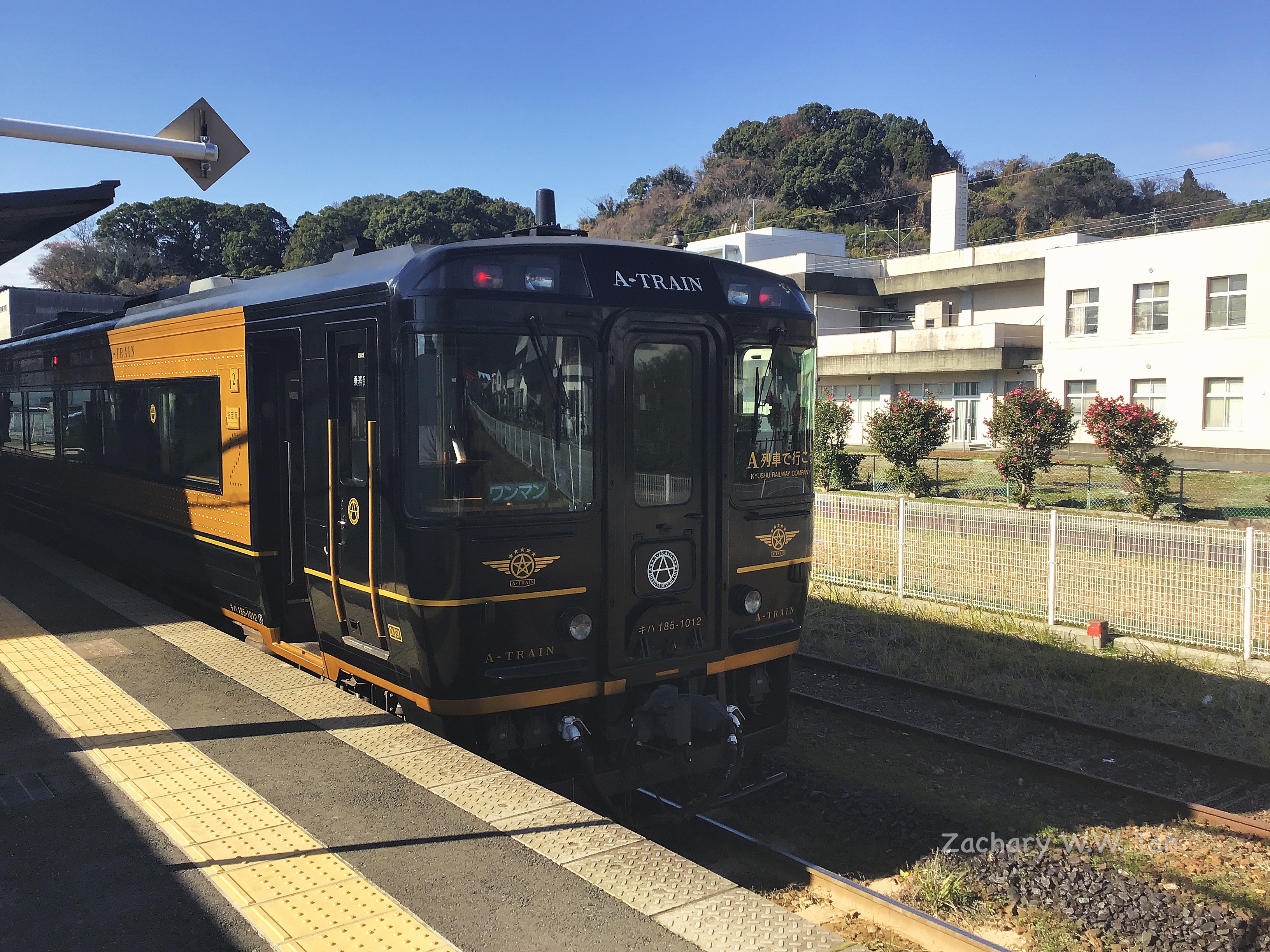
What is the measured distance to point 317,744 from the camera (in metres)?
5.80

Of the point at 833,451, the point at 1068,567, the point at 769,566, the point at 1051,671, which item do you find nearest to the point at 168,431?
the point at 769,566

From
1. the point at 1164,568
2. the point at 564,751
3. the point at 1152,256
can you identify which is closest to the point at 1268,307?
the point at 1152,256

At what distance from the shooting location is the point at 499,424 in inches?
211

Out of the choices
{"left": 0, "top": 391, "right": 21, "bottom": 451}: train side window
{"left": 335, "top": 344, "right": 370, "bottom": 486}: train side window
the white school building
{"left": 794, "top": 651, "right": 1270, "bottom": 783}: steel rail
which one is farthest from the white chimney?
{"left": 335, "top": 344, "right": 370, "bottom": 486}: train side window

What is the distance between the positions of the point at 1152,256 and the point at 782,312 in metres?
29.8

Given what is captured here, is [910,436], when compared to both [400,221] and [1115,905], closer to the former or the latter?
[1115,905]

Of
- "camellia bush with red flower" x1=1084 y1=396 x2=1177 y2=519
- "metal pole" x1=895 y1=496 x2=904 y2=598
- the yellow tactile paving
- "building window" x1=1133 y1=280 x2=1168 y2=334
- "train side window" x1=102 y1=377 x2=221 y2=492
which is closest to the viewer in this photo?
the yellow tactile paving

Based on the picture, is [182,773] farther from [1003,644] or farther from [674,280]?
[1003,644]

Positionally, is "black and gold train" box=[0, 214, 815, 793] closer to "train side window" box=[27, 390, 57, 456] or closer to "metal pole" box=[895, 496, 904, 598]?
"train side window" box=[27, 390, 57, 456]

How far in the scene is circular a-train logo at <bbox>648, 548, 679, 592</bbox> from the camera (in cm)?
595

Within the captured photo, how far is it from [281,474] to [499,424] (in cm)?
277

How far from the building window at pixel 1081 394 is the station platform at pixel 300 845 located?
32046 mm

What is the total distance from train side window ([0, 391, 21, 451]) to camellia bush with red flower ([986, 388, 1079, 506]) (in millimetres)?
18368

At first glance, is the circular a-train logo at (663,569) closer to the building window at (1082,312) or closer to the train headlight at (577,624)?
the train headlight at (577,624)
